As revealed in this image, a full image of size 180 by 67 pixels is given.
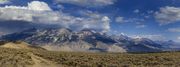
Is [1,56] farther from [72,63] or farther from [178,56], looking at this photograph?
[178,56]

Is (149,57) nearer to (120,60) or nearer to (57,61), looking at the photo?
(120,60)

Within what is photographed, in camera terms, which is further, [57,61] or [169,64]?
[57,61]

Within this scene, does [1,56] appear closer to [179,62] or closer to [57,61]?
[57,61]

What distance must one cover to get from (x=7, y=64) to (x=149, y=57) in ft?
117

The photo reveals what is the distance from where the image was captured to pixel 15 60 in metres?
87.1

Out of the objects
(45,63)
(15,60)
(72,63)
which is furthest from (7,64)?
(72,63)

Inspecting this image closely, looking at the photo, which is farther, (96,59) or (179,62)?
(96,59)

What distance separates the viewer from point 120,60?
297 feet

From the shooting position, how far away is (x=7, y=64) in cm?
8538

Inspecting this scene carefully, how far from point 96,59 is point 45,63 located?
13698 mm

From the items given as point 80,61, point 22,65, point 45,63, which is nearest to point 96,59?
point 80,61

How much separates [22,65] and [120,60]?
81.3 ft

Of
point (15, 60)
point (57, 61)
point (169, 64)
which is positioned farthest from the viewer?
point (57, 61)

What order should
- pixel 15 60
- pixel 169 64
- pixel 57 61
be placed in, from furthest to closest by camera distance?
pixel 57 61 < pixel 15 60 < pixel 169 64
